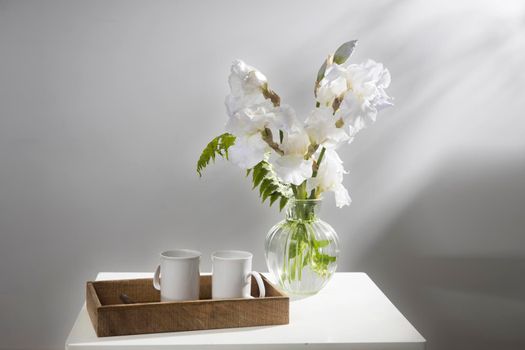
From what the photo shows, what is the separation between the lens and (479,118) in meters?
1.75

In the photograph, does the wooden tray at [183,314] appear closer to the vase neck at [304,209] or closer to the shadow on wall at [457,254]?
the vase neck at [304,209]

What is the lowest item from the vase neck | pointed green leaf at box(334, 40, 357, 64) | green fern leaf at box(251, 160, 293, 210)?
the vase neck

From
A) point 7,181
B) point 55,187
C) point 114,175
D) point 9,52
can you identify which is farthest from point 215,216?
point 9,52

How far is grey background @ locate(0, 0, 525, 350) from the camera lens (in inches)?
64.1

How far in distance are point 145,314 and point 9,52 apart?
2.75ft

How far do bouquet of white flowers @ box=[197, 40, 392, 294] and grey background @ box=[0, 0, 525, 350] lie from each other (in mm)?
376

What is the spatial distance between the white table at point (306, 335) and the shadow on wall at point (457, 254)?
18.0 inches

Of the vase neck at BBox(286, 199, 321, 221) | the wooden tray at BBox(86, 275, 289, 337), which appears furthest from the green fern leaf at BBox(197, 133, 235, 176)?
the wooden tray at BBox(86, 275, 289, 337)

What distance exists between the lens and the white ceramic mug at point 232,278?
1228mm

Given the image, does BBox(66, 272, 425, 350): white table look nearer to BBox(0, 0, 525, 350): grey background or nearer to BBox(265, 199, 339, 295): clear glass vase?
BBox(265, 199, 339, 295): clear glass vase

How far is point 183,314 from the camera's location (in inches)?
44.6

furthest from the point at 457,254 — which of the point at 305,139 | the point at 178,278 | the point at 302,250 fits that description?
the point at 178,278

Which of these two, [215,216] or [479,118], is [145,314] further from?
[479,118]

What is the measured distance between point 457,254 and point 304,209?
646mm
